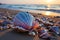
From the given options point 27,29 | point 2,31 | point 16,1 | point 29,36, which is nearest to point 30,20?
point 27,29

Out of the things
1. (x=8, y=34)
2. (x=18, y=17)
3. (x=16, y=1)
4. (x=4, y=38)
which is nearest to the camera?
(x=4, y=38)

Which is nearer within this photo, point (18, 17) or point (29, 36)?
point (29, 36)

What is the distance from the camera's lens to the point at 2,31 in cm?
427

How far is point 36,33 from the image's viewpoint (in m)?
4.12

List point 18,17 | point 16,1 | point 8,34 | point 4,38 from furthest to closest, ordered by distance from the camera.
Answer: point 16,1, point 18,17, point 8,34, point 4,38

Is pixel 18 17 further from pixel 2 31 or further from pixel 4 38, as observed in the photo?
pixel 4 38

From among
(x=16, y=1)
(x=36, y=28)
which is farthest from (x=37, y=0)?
(x=36, y=28)

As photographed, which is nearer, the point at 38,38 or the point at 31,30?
the point at 38,38

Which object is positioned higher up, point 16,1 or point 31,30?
point 31,30

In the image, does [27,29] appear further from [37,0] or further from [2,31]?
[37,0]

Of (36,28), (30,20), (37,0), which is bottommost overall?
(37,0)

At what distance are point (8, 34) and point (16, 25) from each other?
1.25 feet

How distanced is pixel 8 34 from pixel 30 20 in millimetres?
689

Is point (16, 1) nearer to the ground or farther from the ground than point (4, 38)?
nearer to the ground
